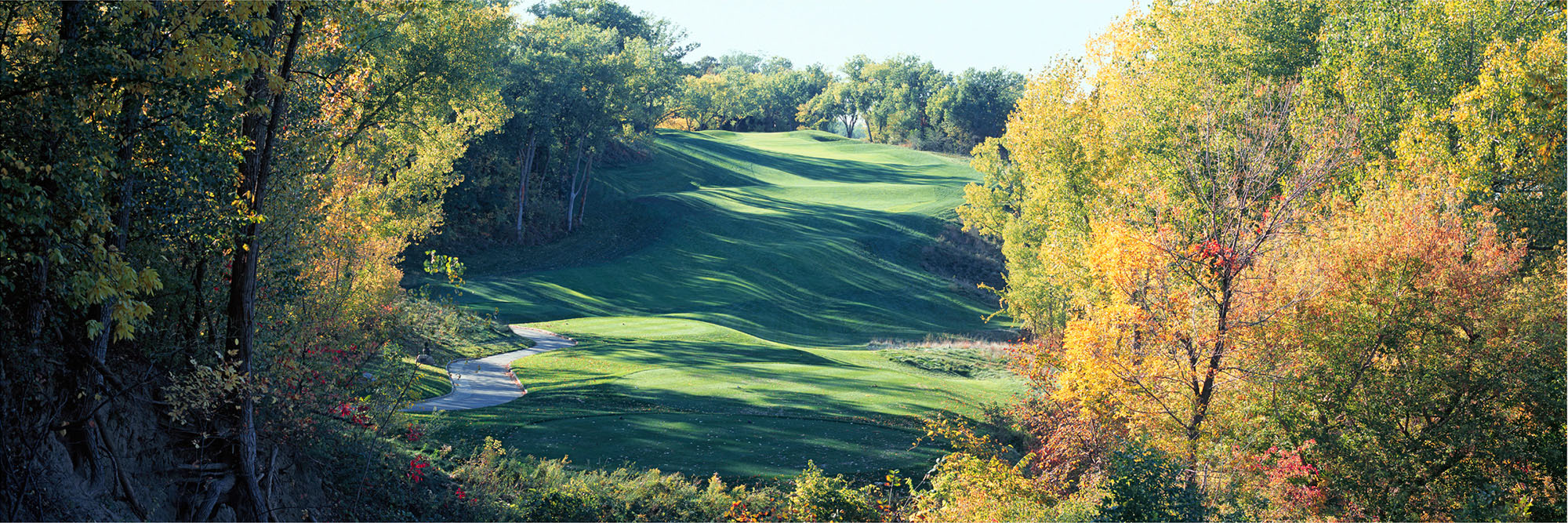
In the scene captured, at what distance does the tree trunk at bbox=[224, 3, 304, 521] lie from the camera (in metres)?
10.6

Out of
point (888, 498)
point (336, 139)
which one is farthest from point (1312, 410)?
point (336, 139)

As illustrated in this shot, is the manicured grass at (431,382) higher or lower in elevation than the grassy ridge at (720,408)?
lower

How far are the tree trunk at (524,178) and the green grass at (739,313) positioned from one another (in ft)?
7.26

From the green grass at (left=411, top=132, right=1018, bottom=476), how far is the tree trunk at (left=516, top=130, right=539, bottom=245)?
2.21 meters

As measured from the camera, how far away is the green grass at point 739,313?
18625mm

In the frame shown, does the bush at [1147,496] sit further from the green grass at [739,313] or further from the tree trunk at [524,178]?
the tree trunk at [524,178]

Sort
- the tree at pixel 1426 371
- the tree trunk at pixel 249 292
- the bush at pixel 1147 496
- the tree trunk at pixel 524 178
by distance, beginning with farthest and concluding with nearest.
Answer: the tree trunk at pixel 524 178, the tree at pixel 1426 371, the bush at pixel 1147 496, the tree trunk at pixel 249 292

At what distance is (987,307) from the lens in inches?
1902

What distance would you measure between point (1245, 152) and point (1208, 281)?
2.72 metres

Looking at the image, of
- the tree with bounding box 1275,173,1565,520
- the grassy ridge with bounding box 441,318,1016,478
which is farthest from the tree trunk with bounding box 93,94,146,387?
the tree with bounding box 1275,173,1565,520

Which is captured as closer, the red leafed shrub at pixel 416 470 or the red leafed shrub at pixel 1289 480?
the red leafed shrub at pixel 416 470

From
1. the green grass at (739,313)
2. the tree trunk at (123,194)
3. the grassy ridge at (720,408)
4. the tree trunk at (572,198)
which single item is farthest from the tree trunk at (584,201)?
the tree trunk at (123,194)

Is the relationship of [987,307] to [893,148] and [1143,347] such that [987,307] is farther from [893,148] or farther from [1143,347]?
[893,148]

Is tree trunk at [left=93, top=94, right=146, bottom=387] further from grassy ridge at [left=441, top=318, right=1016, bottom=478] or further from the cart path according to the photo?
grassy ridge at [left=441, top=318, right=1016, bottom=478]
